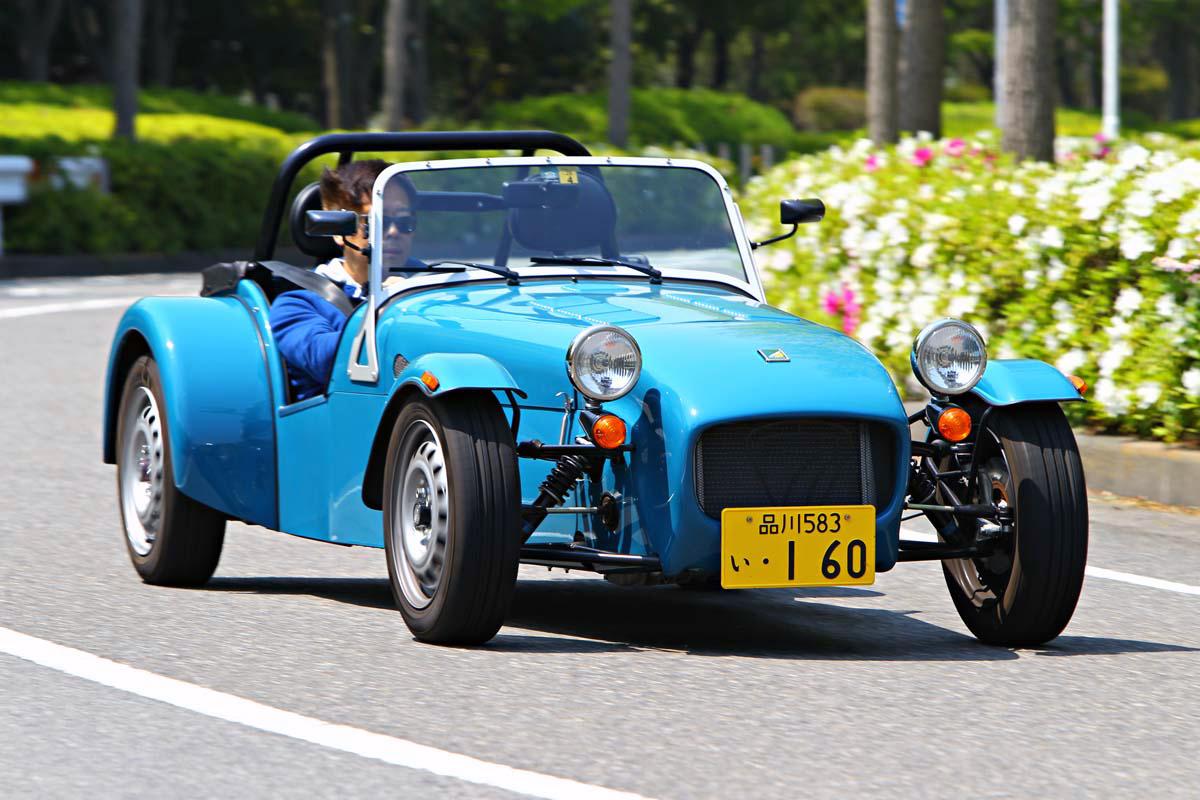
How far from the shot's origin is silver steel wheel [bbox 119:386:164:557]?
7.62m

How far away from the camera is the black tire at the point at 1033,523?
618cm

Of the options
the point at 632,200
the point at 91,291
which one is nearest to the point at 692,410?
the point at 632,200

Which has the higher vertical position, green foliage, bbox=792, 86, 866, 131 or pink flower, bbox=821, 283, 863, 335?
green foliage, bbox=792, 86, 866, 131

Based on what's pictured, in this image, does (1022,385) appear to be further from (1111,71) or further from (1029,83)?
(1111,71)

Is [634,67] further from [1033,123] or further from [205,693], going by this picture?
[205,693]

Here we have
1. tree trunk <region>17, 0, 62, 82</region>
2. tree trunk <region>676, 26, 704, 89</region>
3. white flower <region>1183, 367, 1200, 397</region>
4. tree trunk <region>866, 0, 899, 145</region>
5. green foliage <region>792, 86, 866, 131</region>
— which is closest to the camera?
white flower <region>1183, 367, 1200, 397</region>

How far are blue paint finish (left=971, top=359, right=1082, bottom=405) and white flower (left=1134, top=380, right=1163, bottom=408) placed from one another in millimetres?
3434

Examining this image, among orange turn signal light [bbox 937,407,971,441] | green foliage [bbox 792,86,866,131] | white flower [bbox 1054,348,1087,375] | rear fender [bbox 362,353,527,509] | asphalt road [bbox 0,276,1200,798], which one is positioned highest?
green foliage [bbox 792,86,866,131]

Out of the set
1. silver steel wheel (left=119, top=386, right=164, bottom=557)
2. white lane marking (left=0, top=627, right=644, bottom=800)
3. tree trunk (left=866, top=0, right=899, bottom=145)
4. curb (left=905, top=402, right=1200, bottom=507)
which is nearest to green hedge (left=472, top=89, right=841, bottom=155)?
tree trunk (left=866, top=0, right=899, bottom=145)

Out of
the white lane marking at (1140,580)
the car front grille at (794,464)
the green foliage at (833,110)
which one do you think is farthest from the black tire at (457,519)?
the green foliage at (833,110)

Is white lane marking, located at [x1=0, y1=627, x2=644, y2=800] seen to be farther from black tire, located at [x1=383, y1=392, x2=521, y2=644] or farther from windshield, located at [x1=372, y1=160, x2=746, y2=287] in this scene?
windshield, located at [x1=372, y1=160, x2=746, y2=287]

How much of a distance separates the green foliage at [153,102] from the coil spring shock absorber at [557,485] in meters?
40.1

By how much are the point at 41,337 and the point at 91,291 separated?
5737 millimetres

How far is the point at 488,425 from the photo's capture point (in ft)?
19.7
